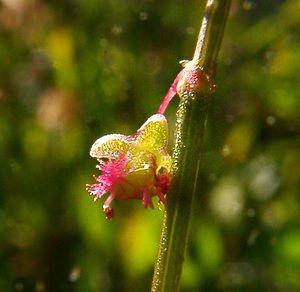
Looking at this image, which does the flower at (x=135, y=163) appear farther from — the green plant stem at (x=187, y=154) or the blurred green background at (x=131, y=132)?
the blurred green background at (x=131, y=132)

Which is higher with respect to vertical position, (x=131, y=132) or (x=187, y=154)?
(x=131, y=132)

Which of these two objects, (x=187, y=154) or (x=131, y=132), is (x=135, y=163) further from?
(x=131, y=132)

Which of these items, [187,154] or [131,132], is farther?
[131,132]

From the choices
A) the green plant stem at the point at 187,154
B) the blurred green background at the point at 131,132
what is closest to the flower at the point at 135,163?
the green plant stem at the point at 187,154

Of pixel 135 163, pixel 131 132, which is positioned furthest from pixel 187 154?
pixel 131 132

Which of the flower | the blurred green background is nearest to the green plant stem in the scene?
the flower
